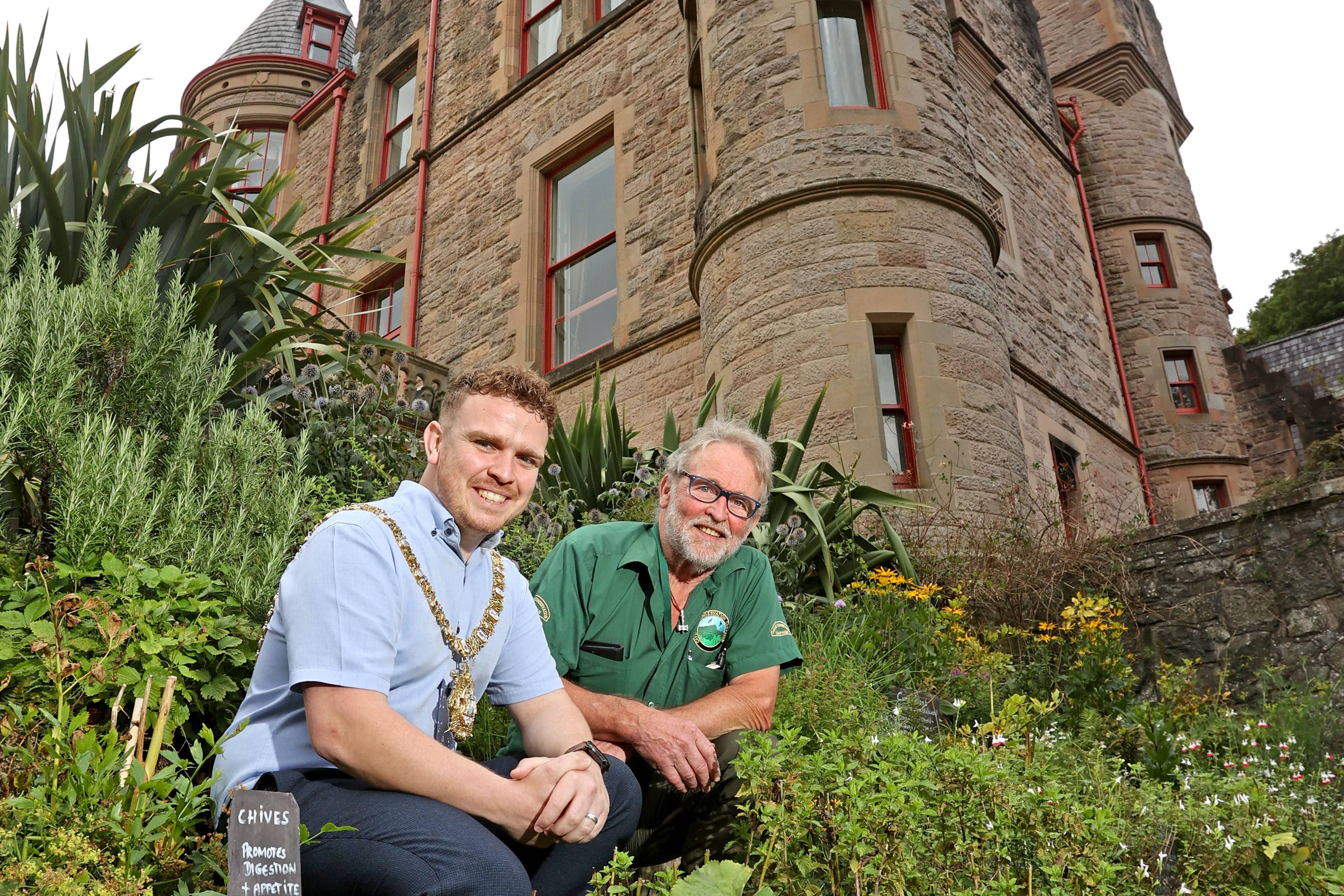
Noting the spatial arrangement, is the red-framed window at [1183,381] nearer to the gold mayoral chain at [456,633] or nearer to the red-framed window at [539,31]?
the red-framed window at [539,31]

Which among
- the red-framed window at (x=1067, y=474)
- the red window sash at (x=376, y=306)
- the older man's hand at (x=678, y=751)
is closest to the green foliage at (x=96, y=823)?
the older man's hand at (x=678, y=751)

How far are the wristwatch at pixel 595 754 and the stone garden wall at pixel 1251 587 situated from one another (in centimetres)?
425

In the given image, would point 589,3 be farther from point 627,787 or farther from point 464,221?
point 627,787

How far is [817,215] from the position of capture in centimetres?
721

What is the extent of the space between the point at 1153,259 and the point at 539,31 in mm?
10271

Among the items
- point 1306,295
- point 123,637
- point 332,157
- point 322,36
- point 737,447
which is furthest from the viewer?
point 1306,295

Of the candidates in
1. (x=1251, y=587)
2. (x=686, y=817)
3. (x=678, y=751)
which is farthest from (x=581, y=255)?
(x=678, y=751)

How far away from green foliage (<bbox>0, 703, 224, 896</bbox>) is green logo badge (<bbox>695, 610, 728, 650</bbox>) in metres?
1.35

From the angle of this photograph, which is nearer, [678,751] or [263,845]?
[263,845]

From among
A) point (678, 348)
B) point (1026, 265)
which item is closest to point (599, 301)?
point (678, 348)

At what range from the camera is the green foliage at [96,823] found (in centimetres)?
140

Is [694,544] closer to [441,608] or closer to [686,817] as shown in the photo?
[686,817]

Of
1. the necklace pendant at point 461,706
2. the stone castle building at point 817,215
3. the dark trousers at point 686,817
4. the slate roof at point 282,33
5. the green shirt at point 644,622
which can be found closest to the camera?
the necklace pendant at point 461,706

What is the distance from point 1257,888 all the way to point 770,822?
154 cm
